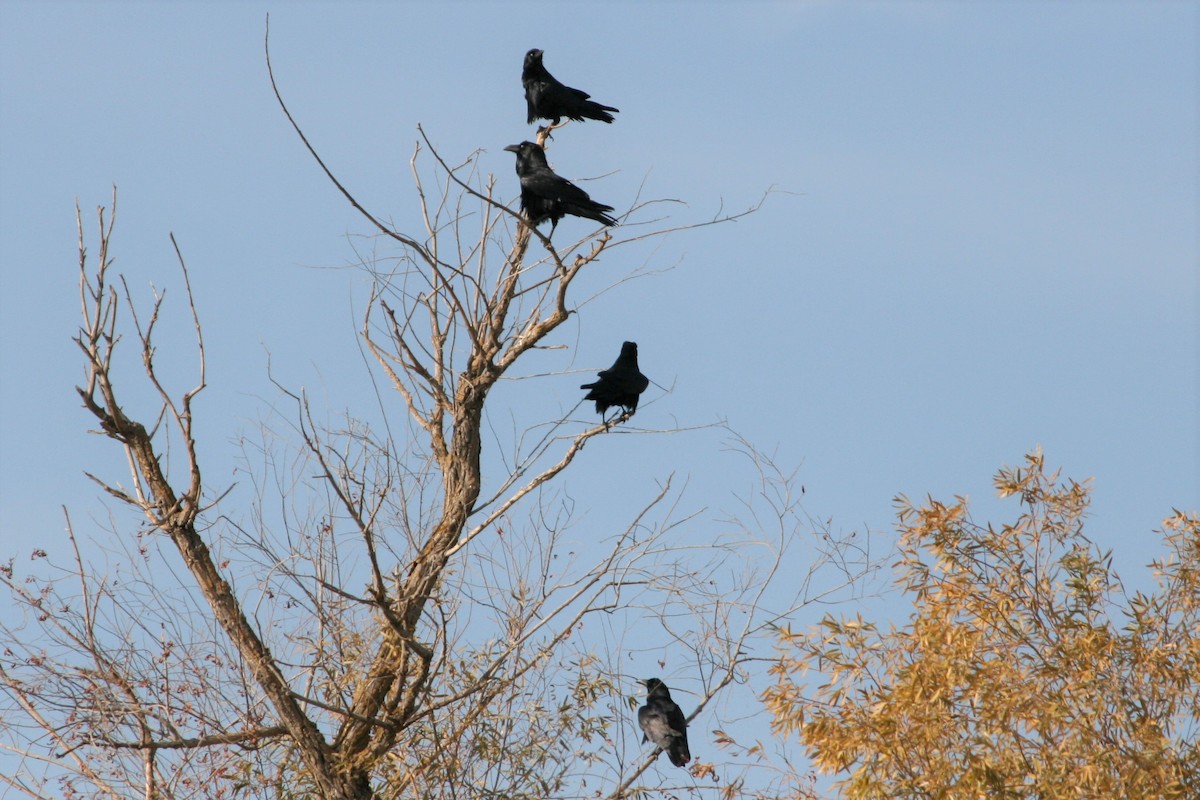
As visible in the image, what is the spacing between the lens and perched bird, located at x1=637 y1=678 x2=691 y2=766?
26.2 ft

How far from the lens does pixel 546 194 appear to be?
749cm

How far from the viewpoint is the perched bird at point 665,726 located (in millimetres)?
7988

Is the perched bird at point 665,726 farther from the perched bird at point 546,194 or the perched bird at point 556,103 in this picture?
the perched bird at point 556,103

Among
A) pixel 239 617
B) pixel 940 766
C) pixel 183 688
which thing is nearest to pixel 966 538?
pixel 940 766

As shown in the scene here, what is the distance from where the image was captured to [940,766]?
17.7ft

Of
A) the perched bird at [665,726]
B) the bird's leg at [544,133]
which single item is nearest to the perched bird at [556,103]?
the bird's leg at [544,133]

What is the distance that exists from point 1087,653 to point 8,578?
17.2 ft

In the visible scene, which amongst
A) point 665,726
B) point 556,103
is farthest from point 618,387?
point 665,726

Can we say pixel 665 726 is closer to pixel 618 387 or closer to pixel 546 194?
pixel 618 387

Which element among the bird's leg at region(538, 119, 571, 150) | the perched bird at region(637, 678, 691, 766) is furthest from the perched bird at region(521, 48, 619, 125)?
the perched bird at region(637, 678, 691, 766)

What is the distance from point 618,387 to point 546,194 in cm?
143

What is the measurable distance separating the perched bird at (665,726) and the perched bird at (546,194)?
9.74ft

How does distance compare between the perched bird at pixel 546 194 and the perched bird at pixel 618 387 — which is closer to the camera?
the perched bird at pixel 546 194

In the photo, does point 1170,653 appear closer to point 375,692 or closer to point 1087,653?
point 1087,653
